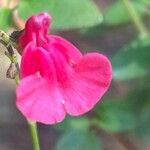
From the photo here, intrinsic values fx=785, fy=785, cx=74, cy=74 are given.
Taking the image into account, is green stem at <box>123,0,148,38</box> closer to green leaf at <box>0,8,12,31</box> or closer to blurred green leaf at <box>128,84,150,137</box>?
blurred green leaf at <box>128,84,150,137</box>

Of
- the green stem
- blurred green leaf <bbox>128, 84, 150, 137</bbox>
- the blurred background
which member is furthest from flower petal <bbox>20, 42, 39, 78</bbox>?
blurred green leaf <bbox>128, 84, 150, 137</bbox>

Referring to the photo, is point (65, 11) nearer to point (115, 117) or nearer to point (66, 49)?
point (66, 49)

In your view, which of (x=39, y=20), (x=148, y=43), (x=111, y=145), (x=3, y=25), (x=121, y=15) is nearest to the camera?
(x=39, y=20)

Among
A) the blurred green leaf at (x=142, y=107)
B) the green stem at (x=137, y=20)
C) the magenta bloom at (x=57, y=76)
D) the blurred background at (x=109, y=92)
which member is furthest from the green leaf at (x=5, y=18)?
the blurred green leaf at (x=142, y=107)

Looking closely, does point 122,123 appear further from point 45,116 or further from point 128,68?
point 45,116

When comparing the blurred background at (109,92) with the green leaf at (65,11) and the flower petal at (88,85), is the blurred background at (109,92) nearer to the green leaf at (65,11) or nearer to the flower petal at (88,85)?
the green leaf at (65,11)

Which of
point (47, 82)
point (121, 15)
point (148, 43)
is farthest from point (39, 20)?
point (121, 15)

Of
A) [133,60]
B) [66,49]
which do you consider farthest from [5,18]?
[133,60]

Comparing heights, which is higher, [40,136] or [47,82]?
[47,82]
